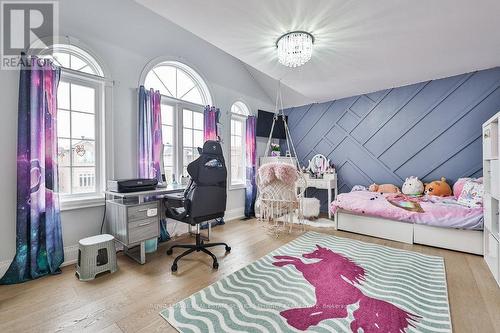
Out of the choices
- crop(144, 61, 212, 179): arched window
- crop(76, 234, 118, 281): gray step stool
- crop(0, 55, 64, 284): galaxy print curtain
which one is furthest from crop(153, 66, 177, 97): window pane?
crop(76, 234, 118, 281): gray step stool

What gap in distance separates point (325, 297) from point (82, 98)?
3247 mm

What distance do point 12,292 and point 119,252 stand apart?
3.08ft

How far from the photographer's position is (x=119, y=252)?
8.97 ft

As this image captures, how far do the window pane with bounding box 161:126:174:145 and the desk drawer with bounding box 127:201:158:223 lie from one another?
1177 millimetres

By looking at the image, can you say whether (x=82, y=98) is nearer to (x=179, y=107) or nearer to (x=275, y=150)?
(x=179, y=107)

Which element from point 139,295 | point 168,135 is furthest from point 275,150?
point 139,295

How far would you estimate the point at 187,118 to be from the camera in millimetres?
3674

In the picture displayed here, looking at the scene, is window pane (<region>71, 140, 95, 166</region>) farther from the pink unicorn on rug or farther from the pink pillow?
the pink pillow

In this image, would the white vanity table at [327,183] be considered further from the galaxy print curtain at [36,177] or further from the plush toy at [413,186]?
the galaxy print curtain at [36,177]

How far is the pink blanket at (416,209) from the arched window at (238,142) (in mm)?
1977

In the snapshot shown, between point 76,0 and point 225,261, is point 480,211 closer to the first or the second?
point 225,261

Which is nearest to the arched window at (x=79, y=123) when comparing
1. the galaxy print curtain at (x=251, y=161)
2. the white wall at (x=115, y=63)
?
the white wall at (x=115, y=63)

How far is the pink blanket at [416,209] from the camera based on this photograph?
104 inches

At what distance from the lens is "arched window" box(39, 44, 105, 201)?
8.09 feet
